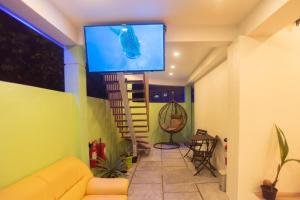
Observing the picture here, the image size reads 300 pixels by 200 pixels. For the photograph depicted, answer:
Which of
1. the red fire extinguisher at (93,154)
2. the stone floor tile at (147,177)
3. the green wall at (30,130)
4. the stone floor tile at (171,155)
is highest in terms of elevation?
the green wall at (30,130)

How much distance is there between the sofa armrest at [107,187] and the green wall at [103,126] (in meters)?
1.03

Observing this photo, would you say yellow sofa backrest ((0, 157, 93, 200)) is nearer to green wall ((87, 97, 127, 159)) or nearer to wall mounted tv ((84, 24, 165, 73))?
green wall ((87, 97, 127, 159))

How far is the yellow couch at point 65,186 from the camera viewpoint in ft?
5.24

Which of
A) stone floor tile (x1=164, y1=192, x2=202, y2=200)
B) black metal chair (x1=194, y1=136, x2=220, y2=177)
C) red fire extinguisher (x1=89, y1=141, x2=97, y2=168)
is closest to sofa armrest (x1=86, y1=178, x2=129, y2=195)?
red fire extinguisher (x1=89, y1=141, x2=97, y2=168)

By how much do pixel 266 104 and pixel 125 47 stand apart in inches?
82.0

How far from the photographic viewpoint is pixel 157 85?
780 cm

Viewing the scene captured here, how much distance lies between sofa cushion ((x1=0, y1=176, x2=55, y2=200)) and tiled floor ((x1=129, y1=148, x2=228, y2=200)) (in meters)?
1.70

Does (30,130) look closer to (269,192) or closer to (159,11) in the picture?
(159,11)

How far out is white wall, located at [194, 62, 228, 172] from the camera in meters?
3.79

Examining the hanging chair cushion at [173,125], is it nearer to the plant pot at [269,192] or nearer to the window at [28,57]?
the plant pot at [269,192]

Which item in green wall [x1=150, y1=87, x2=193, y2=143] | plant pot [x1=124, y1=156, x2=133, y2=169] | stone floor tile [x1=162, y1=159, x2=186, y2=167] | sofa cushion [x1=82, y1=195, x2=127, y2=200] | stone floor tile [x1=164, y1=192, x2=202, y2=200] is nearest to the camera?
sofa cushion [x1=82, y1=195, x2=127, y2=200]

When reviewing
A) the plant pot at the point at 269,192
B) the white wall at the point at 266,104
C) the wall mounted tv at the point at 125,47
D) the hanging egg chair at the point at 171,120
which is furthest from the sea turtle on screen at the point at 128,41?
the hanging egg chair at the point at 171,120

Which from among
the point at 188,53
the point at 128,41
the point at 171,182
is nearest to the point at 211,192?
the point at 171,182

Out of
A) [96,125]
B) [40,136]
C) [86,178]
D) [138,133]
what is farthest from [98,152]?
[138,133]
